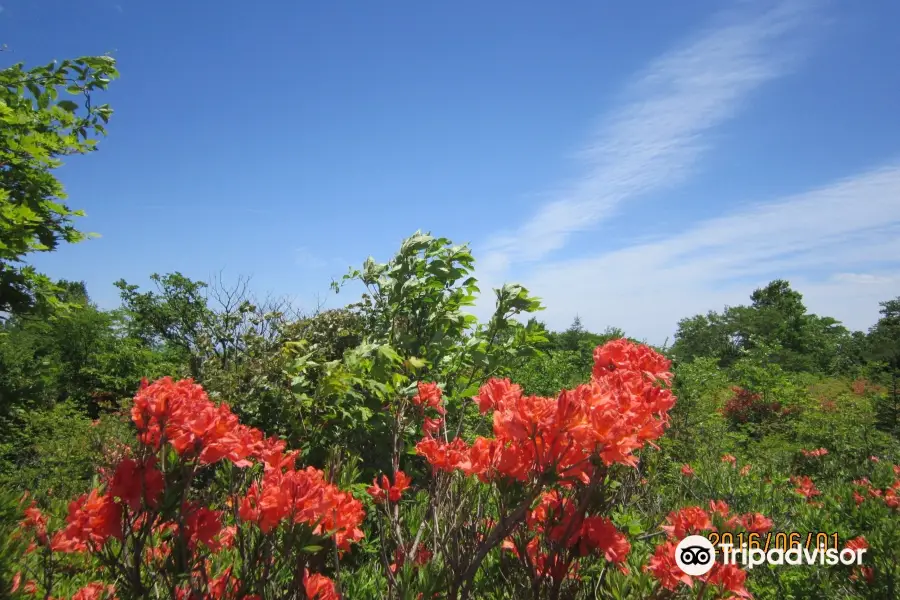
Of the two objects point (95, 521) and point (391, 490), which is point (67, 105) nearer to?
point (95, 521)

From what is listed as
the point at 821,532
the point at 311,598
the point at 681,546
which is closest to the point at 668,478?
the point at 821,532

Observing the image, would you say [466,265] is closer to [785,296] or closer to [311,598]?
[311,598]

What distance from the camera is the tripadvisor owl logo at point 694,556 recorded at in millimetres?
1559

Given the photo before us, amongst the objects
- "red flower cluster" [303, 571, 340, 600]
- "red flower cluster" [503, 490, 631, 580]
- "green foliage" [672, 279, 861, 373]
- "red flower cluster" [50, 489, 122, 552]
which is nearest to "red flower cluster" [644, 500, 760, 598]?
"red flower cluster" [503, 490, 631, 580]

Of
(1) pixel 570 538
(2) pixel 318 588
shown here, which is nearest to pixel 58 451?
(2) pixel 318 588

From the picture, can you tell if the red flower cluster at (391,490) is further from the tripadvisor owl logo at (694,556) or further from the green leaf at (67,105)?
the green leaf at (67,105)

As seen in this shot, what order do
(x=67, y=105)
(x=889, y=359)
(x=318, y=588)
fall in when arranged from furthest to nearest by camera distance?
(x=889, y=359) → (x=67, y=105) → (x=318, y=588)

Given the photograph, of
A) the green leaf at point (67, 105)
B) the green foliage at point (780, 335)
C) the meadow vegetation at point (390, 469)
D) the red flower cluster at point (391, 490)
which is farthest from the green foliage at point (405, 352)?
the green foliage at point (780, 335)

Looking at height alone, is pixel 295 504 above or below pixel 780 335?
below

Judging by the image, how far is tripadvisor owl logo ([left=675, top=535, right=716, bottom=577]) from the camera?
156 cm

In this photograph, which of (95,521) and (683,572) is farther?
(683,572)

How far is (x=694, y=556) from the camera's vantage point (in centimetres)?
161

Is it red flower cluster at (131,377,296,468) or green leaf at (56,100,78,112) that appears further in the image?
green leaf at (56,100,78,112)

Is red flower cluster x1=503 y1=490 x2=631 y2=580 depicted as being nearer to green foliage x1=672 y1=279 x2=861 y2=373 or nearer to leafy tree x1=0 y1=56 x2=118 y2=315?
leafy tree x1=0 y1=56 x2=118 y2=315
